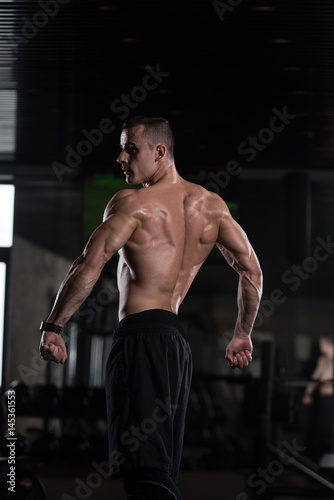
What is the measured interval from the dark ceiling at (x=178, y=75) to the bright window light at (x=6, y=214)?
72 cm

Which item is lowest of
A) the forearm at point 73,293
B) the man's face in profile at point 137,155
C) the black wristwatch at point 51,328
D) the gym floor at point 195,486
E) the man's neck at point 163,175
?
the gym floor at point 195,486

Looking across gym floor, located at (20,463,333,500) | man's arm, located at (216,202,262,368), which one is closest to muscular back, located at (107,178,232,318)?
man's arm, located at (216,202,262,368)

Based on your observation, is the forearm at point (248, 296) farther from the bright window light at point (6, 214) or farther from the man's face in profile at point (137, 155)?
the bright window light at point (6, 214)

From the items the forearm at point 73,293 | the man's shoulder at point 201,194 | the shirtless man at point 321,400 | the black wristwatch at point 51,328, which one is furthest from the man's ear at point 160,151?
the shirtless man at point 321,400

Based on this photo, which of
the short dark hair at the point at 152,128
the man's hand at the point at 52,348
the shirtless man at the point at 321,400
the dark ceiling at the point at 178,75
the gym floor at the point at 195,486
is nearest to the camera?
the man's hand at the point at 52,348

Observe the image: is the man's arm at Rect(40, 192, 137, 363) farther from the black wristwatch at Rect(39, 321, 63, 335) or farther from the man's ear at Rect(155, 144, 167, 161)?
the man's ear at Rect(155, 144, 167, 161)

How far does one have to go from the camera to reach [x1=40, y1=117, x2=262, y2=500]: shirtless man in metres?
2.35

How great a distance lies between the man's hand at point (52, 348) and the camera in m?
2.31

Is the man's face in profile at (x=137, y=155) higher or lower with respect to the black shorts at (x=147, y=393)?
higher

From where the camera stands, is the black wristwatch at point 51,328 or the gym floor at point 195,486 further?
the gym floor at point 195,486

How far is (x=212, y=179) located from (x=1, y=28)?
3.38 metres

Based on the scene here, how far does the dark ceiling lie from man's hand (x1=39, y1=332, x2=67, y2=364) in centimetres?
193

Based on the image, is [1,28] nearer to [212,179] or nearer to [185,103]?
[185,103]

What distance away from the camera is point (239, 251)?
108 inches
